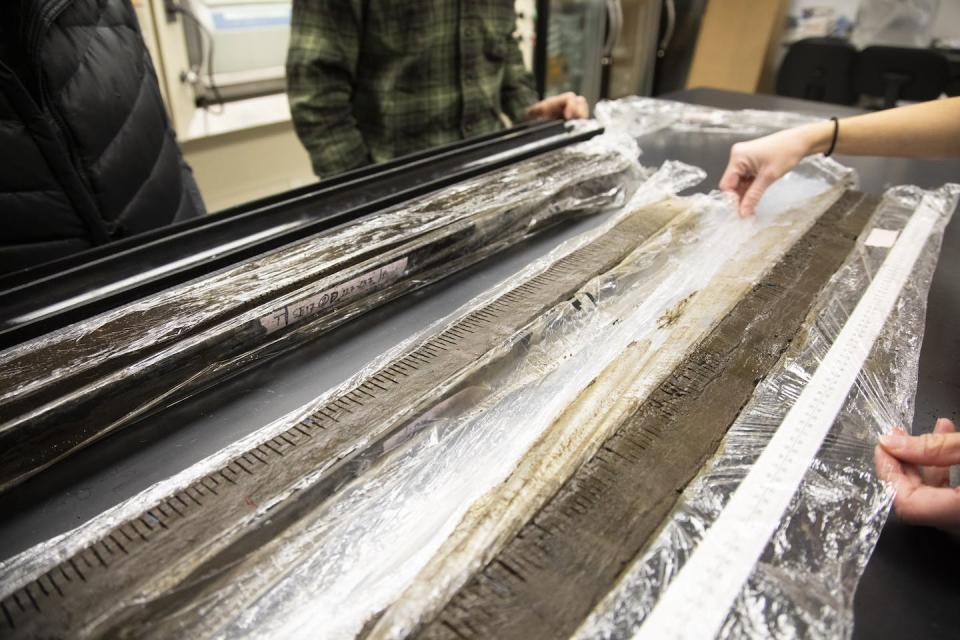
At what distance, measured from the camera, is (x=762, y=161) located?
113cm

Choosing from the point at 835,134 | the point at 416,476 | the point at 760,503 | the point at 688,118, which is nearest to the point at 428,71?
the point at 688,118

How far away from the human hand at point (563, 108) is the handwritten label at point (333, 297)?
1.00 m

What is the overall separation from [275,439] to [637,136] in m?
1.49

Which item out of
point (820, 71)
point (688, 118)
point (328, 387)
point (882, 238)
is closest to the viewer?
point (328, 387)

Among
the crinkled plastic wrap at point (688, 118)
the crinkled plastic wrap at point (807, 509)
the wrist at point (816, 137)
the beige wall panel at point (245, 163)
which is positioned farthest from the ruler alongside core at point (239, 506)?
the beige wall panel at point (245, 163)

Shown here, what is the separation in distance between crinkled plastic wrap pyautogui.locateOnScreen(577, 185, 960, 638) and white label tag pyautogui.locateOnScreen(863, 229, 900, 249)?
225 mm

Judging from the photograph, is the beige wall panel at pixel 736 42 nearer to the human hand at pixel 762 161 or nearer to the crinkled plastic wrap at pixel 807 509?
the human hand at pixel 762 161

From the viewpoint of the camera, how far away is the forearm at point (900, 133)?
1.07 m

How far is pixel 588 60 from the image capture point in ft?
13.5

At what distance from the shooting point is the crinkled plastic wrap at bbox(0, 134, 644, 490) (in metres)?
0.60

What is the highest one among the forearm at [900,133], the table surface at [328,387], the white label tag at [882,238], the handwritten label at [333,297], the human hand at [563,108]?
the forearm at [900,133]

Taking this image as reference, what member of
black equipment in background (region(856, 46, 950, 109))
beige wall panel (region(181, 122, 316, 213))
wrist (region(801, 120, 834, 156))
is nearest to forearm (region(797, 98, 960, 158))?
wrist (region(801, 120, 834, 156))

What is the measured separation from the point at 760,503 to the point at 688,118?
1.64 metres

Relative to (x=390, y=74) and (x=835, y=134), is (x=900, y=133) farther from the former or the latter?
(x=390, y=74)
